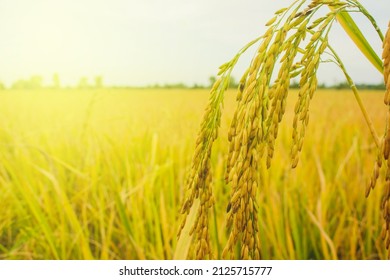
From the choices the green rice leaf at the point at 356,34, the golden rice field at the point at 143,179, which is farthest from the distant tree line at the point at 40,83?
the green rice leaf at the point at 356,34

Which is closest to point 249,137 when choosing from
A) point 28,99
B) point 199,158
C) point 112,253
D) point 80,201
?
point 199,158

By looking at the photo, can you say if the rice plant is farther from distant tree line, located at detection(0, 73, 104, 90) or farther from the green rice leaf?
distant tree line, located at detection(0, 73, 104, 90)

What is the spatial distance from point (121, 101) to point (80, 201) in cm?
36

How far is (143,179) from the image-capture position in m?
1.09

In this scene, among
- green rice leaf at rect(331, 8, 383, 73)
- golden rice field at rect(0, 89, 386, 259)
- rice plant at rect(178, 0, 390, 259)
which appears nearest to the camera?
rice plant at rect(178, 0, 390, 259)

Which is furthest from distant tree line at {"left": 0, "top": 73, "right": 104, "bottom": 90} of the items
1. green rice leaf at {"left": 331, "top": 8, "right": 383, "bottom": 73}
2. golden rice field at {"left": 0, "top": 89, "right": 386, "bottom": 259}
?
green rice leaf at {"left": 331, "top": 8, "right": 383, "bottom": 73}

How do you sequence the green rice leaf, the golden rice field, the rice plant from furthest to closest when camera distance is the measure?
the golden rice field, the green rice leaf, the rice plant

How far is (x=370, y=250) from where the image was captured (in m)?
1.05

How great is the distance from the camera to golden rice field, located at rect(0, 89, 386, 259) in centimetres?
103

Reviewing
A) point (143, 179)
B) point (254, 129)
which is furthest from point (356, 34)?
→ point (143, 179)

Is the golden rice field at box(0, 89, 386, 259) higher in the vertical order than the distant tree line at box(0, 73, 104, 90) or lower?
lower

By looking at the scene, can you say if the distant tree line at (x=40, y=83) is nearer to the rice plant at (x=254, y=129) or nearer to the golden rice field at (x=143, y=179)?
the golden rice field at (x=143, y=179)

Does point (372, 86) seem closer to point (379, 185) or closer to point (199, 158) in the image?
point (379, 185)

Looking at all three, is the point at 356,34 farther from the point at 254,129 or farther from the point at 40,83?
the point at 40,83
